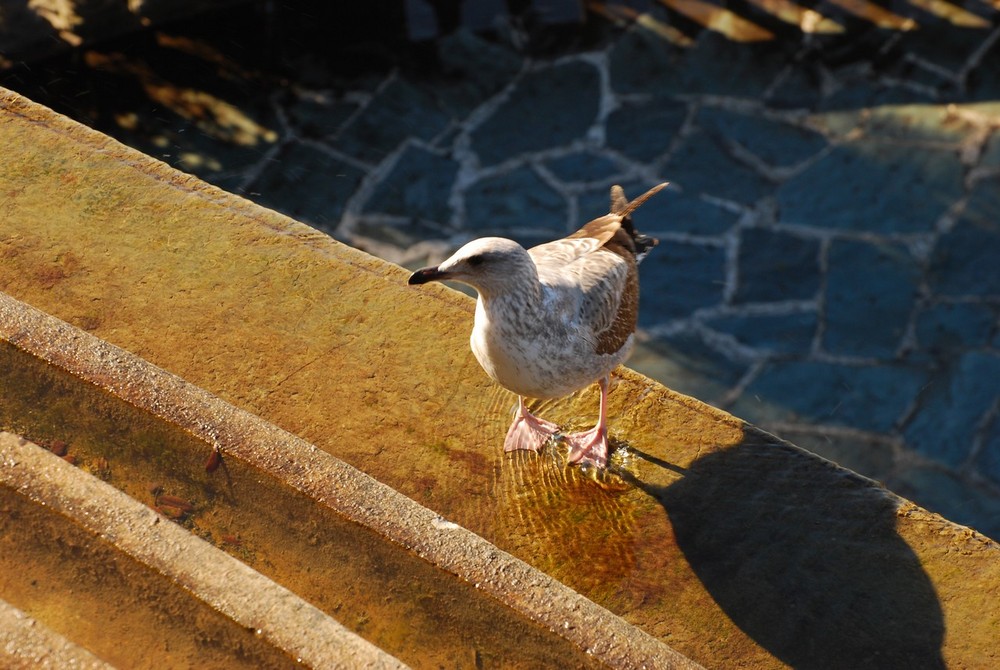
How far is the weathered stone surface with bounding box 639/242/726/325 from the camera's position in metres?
6.67

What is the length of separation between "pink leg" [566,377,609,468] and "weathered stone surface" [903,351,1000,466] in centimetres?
289

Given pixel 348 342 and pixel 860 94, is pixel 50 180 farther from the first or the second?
pixel 860 94

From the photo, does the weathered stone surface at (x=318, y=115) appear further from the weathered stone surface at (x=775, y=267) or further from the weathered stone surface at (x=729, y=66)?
the weathered stone surface at (x=775, y=267)

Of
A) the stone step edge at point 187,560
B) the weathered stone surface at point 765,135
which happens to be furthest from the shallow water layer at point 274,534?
the weathered stone surface at point 765,135

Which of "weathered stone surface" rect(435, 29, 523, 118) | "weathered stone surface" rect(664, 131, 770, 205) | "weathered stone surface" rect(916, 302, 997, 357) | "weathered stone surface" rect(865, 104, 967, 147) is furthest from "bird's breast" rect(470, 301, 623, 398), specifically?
"weathered stone surface" rect(865, 104, 967, 147)

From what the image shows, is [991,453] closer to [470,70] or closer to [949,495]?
[949,495]

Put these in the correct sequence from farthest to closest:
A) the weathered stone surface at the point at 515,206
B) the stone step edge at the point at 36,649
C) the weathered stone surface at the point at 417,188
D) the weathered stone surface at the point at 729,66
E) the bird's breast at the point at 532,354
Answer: the weathered stone surface at the point at 729,66, the weathered stone surface at the point at 417,188, the weathered stone surface at the point at 515,206, the bird's breast at the point at 532,354, the stone step edge at the point at 36,649

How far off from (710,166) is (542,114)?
4.30 feet

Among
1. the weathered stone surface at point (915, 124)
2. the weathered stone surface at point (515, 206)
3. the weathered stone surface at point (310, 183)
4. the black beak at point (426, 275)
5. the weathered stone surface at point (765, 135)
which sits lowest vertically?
the weathered stone surface at point (310, 183)

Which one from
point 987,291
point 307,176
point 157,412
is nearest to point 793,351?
point 987,291

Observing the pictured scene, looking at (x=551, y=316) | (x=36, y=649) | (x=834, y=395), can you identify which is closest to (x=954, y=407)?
(x=834, y=395)

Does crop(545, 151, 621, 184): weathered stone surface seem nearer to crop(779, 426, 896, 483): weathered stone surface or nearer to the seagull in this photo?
crop(779, 426, 896, 483): weathered stone surface

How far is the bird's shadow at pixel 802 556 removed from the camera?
341 cm

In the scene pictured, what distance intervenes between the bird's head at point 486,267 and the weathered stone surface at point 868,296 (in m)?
3.61
